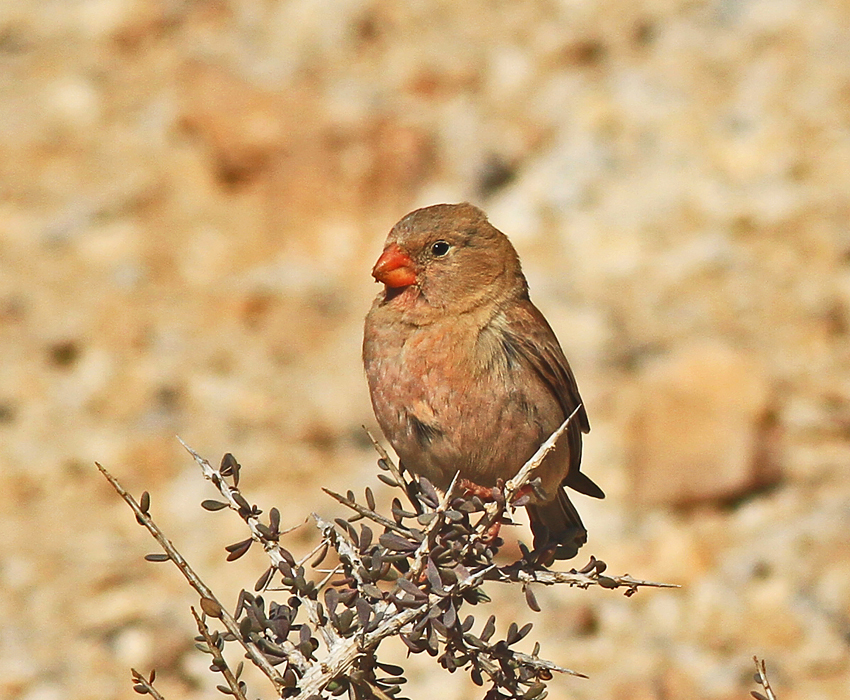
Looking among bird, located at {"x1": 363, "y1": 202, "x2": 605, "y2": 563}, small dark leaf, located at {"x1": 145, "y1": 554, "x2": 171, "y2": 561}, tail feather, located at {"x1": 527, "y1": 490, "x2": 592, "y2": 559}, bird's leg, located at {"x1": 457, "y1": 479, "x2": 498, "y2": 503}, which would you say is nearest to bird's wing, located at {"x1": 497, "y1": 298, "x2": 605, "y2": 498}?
bird, located at {"x1": 363, "y1": 202, "x2": 605, "y2": 563}

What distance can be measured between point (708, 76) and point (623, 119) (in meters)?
0.91

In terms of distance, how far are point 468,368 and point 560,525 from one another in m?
0.83

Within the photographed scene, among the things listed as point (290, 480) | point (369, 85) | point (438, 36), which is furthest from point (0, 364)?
point (438, 36)

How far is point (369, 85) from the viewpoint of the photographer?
1066 cm

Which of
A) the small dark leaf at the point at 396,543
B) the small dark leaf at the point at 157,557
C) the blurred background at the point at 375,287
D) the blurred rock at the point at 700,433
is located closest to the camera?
the small dark leaf at the point at 157,557

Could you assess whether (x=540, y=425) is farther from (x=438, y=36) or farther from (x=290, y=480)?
(x=438, y=36)

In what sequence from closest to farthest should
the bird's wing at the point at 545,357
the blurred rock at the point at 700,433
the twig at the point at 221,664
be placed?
the twig at the point at 221,664, the bird's wing at the point at 545,357, the blurred rock at the point at 700,433

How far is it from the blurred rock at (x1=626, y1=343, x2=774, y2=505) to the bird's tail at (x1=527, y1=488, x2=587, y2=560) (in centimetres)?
315

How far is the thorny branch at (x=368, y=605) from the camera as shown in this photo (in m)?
3.06

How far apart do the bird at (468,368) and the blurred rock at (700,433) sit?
3009 mm

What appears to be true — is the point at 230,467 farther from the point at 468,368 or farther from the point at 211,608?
the point at 468,368

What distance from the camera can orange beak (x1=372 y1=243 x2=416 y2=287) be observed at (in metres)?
4.68

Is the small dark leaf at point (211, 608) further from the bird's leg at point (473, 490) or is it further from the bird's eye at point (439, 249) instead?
the bird's eye at point (439, 249)

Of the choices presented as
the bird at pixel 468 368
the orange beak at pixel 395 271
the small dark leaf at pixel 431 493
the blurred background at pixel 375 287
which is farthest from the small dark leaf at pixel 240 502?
the blurred background at pixel 375 287
